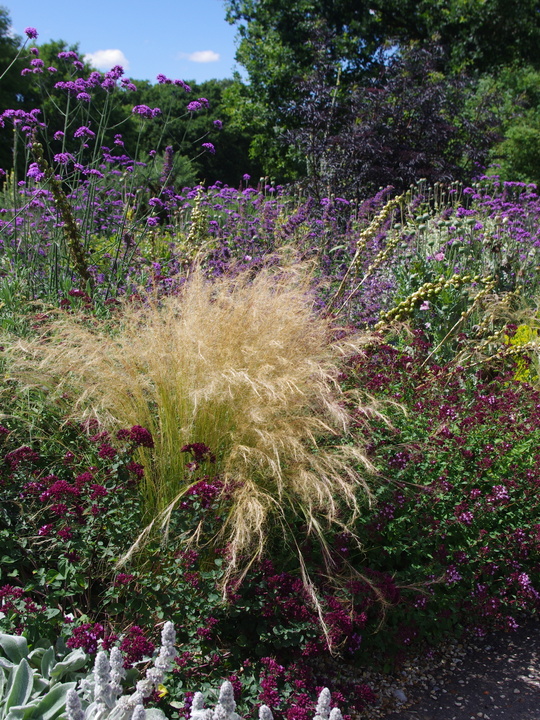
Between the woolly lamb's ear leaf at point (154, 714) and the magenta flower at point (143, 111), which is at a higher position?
the magenta flower at point (143, 111)

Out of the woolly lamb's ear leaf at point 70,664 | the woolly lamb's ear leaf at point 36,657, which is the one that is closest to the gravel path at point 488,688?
the woolly lamb's ear leaf at point 70,664

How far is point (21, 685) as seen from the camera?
5.58 ft

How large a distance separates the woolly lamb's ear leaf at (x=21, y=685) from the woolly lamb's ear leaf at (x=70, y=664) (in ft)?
0.33

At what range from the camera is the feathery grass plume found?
2225 millimetres

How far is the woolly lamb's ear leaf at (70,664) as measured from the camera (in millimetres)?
1804

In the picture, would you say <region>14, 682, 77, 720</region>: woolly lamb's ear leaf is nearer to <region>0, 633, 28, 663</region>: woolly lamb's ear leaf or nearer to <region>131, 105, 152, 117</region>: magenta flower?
<region>0, 633, 28, 663</region>: woolly lamb's ear leaf

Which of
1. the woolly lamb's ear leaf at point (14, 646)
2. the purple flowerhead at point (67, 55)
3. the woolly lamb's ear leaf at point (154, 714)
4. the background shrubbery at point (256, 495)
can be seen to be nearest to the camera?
the woolly lamb's ear leaf at point (154, 714)

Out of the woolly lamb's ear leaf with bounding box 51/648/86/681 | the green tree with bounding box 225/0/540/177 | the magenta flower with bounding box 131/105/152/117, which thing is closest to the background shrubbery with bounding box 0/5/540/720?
the woolly lamb's ear leaf with bounding box 51/648/86/681

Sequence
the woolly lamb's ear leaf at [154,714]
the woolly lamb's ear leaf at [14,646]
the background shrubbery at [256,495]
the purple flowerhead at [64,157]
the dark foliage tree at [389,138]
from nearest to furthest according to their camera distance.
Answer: the woolly lamb's ear leaf at [154,714] → the woolly lamb's ear leaf at [14,646] → the background shrubbery at [256,495] → the purple flowerhead at [64,157] → the dark foliage tree at [389,138]

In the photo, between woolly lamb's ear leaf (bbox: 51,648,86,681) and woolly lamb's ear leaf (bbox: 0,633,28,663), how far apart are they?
102 millimetres

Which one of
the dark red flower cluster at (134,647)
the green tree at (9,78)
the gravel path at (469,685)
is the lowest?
the gravel path at (469,685)

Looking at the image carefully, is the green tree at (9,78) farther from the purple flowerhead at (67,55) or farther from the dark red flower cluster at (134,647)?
the dark red flower cluster at (134,647)

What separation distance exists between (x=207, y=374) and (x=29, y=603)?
98 centimetres

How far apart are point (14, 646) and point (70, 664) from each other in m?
0.17
